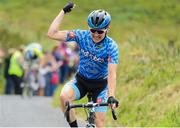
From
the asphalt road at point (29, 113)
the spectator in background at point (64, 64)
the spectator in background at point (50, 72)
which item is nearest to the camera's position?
the asphalt road at point (29, 113)

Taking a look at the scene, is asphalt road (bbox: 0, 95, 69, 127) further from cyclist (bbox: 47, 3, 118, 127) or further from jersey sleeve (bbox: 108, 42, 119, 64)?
jersey sleeve (bbox: 108, 42, 119, 64)

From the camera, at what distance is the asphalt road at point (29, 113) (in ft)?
54.2

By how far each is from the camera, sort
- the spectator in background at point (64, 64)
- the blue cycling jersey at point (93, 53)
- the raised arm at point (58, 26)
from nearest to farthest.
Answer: the raised arm at point (58, 26)
the blue cycling jersey at point (93, 53)
the spectator in background at point (64, 64)

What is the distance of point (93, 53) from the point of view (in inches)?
436

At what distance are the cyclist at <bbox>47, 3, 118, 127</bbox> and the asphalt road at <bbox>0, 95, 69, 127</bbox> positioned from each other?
4793 mm

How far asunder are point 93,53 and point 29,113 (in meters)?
7.90

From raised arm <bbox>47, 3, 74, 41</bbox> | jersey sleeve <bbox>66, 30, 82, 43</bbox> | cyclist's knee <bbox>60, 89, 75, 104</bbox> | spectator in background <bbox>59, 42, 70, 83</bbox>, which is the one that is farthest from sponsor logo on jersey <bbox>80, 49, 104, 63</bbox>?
spectator in background <bbox>59, 42, 70, 83</bbox>

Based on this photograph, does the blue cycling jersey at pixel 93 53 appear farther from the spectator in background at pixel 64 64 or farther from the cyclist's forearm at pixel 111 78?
the spectator in background at pixel 64 64

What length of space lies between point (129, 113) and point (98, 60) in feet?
18.7

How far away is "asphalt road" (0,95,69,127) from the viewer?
1653 cm

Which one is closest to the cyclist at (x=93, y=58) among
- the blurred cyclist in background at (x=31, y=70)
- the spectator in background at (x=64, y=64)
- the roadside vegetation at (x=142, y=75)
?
the roadside vegetation at (x=142, y=75)

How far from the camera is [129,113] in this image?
54.7 ft

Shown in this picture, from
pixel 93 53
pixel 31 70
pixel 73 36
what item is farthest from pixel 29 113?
pixel 93 53

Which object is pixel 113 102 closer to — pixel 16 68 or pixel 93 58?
pixel 93 58
